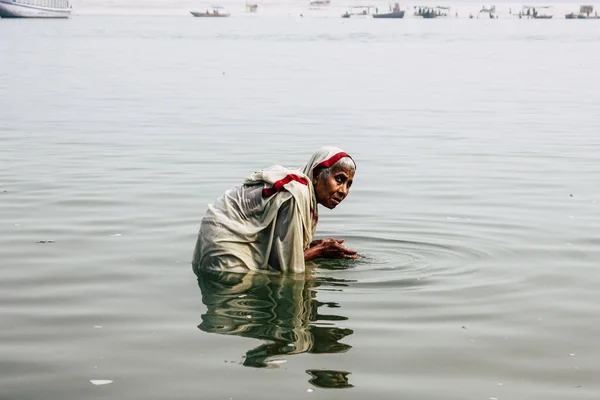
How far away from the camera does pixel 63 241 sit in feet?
31.7

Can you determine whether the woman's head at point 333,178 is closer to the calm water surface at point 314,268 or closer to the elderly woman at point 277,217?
the elderly woman at point 277,217

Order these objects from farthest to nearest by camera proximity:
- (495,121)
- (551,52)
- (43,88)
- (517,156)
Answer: (551,52)
(43,88)
(495,121)
(517,156)

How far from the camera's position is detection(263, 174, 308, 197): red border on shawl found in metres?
7.35

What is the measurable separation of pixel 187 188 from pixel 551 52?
5120 cm

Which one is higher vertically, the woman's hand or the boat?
the boat

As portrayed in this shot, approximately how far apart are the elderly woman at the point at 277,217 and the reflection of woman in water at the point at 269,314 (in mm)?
136

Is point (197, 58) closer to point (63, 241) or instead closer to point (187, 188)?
point (187, 188)

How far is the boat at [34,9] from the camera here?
489 feet

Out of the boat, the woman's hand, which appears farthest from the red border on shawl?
the boat

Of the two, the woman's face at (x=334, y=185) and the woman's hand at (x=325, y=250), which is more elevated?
the woman's face at (x=334, y=185)

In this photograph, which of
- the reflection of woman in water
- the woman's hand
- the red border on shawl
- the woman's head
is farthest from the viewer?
the woman's hand

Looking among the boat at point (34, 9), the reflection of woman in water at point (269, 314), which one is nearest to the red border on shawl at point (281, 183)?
the reflection of woman in water at point (269, 314)

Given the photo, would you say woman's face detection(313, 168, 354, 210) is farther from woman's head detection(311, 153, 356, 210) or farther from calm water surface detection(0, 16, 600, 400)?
calm water surface detection(0, 16, 600, 400)

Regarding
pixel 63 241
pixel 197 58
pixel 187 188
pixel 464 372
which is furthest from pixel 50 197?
pixel 197 58
